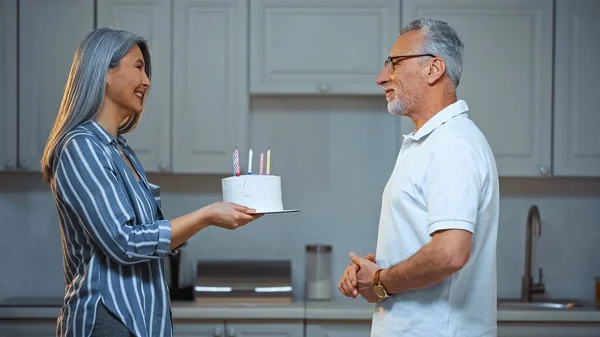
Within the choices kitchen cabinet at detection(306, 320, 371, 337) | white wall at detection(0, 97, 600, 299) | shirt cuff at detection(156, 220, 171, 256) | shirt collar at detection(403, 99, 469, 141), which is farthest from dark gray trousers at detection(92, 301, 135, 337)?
white wall at detection(0, 97, 600, 299)

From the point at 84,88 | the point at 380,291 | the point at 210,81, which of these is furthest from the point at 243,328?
the point at 84,88

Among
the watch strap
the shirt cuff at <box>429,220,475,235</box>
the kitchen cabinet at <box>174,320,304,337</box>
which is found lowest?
the kitchen cabinet at <box>174,320,304,337</box>

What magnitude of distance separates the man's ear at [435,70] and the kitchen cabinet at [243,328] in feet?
5.41

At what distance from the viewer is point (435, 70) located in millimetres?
2068

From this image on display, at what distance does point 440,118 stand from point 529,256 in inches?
81.4

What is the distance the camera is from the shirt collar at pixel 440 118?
2.01 metres

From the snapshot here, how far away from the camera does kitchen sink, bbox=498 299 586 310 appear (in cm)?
355

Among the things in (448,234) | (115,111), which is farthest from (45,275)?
(448,234)

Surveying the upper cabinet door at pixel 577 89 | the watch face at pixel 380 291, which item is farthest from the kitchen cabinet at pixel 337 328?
the watch face at pixel 380 291

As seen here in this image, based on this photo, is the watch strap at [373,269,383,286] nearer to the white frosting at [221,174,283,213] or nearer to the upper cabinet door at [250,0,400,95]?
the white frosting at [221,174,283,213]

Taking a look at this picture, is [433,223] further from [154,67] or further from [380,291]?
[154,67]

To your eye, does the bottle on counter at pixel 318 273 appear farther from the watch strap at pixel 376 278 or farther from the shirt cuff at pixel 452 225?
the shirt cuff at pixel 452 225

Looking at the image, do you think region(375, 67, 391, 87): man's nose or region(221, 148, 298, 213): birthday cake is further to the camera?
region(375, 67, 391, 87): man's nose

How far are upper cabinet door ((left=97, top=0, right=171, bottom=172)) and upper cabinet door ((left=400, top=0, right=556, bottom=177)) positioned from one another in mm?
1023
